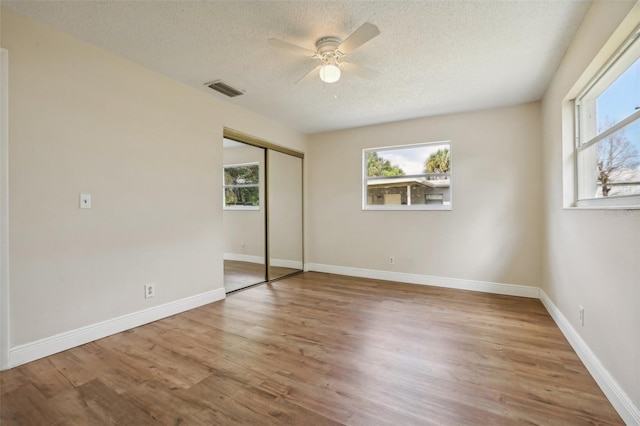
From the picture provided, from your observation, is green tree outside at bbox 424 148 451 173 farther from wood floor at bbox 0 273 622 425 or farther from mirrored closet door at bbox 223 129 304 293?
mirrored closet door at bbox 223 129 304 293

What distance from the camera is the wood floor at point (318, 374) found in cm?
157

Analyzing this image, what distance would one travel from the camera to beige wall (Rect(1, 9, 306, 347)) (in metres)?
2.08

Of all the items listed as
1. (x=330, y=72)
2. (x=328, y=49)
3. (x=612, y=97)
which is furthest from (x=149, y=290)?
(x=612, y=97)

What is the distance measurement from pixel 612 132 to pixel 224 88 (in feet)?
11.1

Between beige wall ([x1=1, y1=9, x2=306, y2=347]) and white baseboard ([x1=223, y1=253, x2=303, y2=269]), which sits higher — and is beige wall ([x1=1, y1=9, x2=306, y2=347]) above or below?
above

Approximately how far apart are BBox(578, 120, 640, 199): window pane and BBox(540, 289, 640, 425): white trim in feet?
3.52

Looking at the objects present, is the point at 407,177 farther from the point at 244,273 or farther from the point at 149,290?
the point at 149,290

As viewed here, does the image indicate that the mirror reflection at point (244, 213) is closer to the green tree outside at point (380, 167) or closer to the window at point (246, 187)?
the window at point (246, 187)

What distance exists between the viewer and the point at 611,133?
1.91 meters

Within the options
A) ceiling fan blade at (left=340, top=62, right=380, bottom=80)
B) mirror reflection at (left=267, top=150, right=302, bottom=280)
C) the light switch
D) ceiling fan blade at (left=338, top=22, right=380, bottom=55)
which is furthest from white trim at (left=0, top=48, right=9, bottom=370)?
mirror reflection at (left=267, top=150, right=302, bottom=280)

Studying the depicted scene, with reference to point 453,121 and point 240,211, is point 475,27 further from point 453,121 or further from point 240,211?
point 240,211

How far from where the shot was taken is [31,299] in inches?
82.8

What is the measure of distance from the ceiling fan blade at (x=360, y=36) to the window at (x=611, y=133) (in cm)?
144

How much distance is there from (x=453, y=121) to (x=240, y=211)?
11.2ft
